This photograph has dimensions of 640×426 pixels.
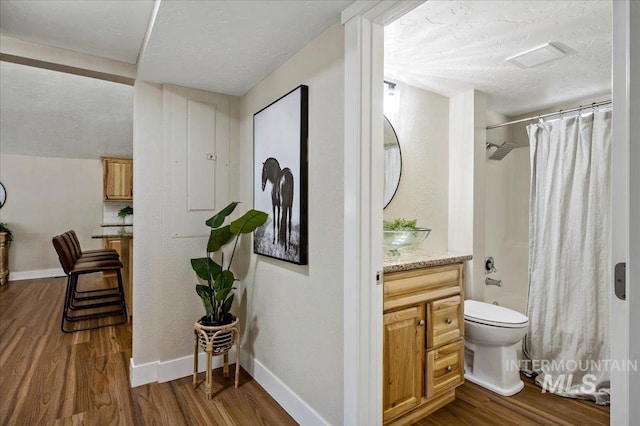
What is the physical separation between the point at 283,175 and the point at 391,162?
0.92 metres

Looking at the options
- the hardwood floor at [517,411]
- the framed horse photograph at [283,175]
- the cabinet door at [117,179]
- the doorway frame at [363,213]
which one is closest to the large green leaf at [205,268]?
the framed horse photograph at [283,175]

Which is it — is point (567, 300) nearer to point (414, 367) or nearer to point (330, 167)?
point (414, 367)

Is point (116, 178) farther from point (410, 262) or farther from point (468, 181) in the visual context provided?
point (410, 262)

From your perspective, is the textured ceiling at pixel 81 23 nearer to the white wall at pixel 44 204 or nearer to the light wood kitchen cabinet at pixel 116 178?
the light wood kitchen cabinet at pixel 116 178

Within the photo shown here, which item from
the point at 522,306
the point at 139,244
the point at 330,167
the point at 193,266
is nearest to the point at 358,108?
the point at 330,167

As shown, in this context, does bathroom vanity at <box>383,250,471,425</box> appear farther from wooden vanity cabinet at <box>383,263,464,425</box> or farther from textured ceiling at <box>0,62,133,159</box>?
textured ceiling at <box>0,62,133,159</box>

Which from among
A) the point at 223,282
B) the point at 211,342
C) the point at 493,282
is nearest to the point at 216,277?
the point at 223,282

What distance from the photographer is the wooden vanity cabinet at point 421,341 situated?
5.87 feet

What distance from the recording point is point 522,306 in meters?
3.20

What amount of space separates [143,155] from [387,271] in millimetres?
1794

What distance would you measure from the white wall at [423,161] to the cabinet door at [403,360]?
86cm

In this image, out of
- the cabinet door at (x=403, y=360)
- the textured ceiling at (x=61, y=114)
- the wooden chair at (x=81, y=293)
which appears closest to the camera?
the cabinet door at (x=403, y=360)

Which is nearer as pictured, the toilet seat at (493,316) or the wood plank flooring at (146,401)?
the wood plank flooring at (146,401)

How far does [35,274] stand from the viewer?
586cm
